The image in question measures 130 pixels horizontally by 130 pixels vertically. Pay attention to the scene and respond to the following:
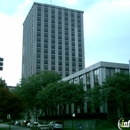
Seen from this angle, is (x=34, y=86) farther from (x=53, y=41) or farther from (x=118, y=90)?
(x=53, y=41)

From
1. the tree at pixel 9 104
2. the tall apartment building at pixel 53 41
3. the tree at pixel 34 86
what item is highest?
the tall apartment building at pixel 53 41

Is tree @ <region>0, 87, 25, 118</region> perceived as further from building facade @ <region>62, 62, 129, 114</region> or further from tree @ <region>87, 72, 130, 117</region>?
building facade @ <region>62, 62, 129, 114</region>

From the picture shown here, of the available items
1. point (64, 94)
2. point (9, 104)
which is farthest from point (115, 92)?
point (9, 104)

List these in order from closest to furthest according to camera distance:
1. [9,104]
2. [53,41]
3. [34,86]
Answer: [9,104] < [34,86] < [53,41]

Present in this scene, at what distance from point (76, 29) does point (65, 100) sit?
100.0 metres

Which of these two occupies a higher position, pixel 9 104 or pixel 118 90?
pixel 118 90

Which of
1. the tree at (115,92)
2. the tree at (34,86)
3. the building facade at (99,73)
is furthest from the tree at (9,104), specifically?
the building facade at (99,73)

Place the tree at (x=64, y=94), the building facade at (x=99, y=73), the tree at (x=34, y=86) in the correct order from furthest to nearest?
the tree at (x=34, y=86) < the building facade at (x=99, y=73) < the tree at (x=64, y=94)

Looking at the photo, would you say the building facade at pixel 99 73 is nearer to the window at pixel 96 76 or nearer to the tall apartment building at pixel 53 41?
the window at pixel 96 76

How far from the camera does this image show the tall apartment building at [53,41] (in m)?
132

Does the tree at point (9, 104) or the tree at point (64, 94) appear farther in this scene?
the tree at point (64, 94)

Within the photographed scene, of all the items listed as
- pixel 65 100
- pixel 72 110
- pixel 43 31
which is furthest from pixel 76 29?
pixel 65 100

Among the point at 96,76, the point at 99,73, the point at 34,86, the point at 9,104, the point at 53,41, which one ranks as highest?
the point at 53,41

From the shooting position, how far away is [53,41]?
5404 inches
